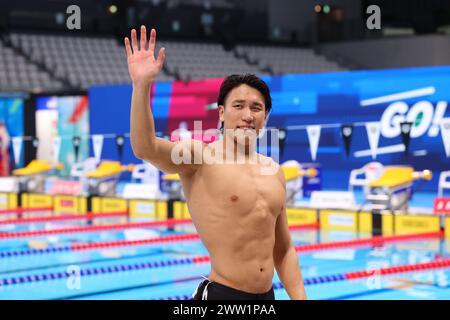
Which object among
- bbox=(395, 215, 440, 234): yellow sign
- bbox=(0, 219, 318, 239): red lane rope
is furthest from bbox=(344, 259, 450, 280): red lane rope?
bbox=(0, 219, 318, 239): red lane rope

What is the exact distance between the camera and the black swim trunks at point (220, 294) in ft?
8.81

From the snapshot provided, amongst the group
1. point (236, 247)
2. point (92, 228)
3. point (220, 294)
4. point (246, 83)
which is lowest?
point (92, 228)

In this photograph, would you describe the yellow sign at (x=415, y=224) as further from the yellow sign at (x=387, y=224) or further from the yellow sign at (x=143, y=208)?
the yellow sign at (x=143, y=208)

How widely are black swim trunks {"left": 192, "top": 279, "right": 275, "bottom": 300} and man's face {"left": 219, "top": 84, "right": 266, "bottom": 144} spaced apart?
0.50 metres

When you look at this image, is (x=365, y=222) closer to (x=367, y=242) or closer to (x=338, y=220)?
(x=338, y=220)

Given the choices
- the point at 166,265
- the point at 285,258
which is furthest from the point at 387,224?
the point at 285,258

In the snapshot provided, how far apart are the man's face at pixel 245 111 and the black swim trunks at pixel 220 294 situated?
0.50 meters

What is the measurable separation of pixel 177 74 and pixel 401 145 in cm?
980

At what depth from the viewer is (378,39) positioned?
78.2 feet

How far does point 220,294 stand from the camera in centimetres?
269

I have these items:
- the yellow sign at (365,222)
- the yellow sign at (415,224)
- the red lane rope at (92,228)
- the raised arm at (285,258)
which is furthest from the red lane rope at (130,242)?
the raised arm at (285,258)

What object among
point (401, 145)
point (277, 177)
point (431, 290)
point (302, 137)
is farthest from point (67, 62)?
point (277, 177)

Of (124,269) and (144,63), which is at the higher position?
(144,63)

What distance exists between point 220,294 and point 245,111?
0.62 meters
